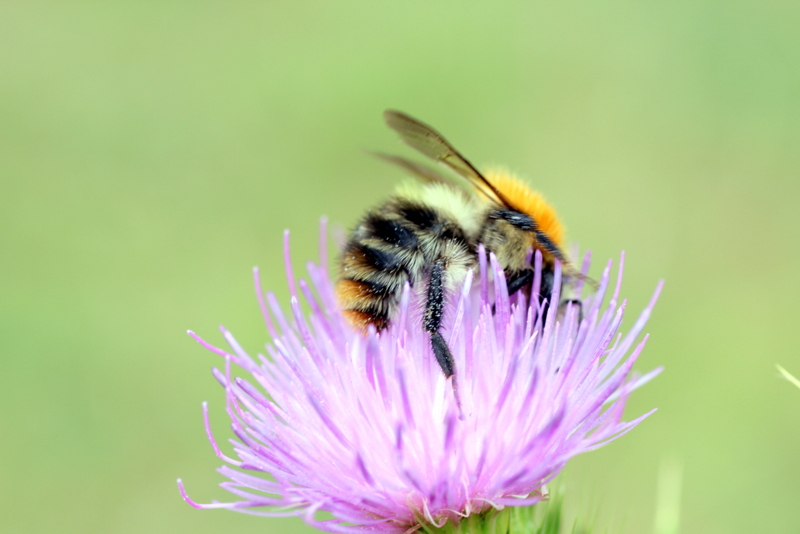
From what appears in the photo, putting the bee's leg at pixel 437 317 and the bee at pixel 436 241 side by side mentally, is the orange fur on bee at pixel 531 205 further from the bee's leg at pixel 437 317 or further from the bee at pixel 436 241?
the bee's leg at pixel 437 317

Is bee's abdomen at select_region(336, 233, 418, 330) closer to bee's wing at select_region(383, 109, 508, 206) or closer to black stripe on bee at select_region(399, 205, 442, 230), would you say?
black stripe on bee at select_region(399, 205, 442, 230)

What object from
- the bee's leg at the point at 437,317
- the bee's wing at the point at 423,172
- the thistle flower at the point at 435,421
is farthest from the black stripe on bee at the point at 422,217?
the bee's wing at the point at 423,172

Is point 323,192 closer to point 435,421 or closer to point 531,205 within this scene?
point 531,205

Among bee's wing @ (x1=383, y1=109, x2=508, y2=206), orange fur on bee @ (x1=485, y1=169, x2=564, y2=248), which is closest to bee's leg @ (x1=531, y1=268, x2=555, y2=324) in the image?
orange fur on bee @ (x1=485, y1=169, x2=564, y2=248)

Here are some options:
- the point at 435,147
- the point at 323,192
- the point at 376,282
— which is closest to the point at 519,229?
the point at 435,147

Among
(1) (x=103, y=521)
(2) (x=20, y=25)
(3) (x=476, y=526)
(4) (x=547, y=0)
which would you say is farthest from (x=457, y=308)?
(2) (x=20, y=25)

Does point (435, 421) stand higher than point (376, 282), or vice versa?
point (376, 282)
